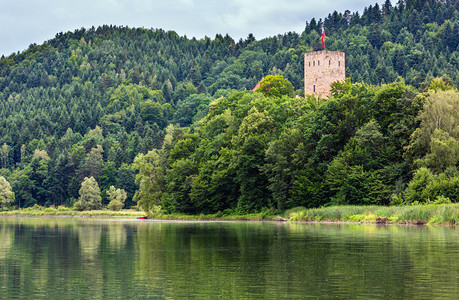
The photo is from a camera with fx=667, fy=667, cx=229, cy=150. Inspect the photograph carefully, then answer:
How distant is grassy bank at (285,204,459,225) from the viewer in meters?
46.8

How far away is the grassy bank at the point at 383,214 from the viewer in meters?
46.8

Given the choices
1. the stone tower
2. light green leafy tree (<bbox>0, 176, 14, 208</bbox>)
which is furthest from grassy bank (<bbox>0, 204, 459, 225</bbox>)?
light green leafy tree (<bbox>0, 176, 14, 208</bbox>)

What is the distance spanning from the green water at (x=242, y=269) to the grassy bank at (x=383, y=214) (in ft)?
31.7

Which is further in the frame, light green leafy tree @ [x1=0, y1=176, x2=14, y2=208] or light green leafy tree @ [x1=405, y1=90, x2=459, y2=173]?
light green leafy tree @ [x1=0, y1=176, x2=14, y2=208]

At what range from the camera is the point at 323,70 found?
97.8 metres

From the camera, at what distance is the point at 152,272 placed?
24250 millimetres

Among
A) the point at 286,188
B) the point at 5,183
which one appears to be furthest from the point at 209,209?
the point at 5,183

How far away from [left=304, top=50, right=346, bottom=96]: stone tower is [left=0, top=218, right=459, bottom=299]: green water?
61719 mm

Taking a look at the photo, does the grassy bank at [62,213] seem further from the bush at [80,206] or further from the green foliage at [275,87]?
the green foliage at [275,87]

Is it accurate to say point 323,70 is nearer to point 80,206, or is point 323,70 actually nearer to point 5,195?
point 80,206

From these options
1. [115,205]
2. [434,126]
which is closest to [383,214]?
[434,126]

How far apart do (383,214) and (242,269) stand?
31.8 metres

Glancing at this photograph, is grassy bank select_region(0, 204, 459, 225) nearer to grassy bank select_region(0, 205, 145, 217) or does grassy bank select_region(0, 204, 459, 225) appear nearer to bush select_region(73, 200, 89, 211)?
grassy bank select_region(0, 205, 145, 217)

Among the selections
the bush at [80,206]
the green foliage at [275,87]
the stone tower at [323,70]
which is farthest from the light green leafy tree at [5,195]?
the stone tower at [323,70]
